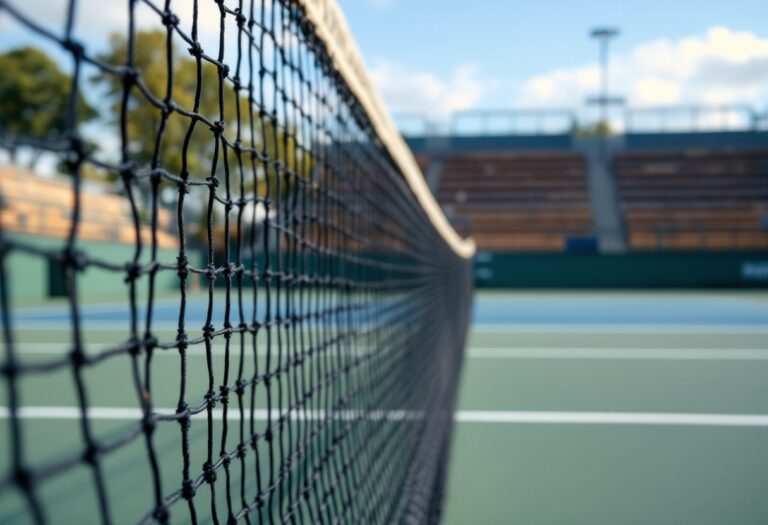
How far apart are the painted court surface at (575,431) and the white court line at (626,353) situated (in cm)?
2

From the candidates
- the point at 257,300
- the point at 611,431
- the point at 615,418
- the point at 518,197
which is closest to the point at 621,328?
the point at 615,418

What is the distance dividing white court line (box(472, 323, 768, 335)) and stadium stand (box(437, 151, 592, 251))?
11737mm

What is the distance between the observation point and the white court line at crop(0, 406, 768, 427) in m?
3.59

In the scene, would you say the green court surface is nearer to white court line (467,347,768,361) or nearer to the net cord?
white court line (467,347,768,361)

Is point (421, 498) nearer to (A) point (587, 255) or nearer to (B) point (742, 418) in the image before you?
(B) point (742, 418)

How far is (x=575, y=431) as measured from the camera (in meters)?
3.46

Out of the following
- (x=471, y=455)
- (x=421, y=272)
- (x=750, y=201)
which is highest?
(x=750, y=201)

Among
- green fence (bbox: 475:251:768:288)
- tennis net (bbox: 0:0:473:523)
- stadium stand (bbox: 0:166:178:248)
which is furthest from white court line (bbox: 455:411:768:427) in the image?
green fence (bbox: 475:251:768:288)

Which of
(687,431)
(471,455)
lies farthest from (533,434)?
(687,431)

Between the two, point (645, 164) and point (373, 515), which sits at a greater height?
point (645, 164)

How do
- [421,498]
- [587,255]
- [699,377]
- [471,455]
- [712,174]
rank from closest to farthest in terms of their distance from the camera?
[421,498] < [471,455] < [699,377] < [587,255] < [712,174]

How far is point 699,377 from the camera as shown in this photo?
4.94 m

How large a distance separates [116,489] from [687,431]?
2.42 m

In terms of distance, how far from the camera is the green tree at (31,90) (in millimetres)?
20812
